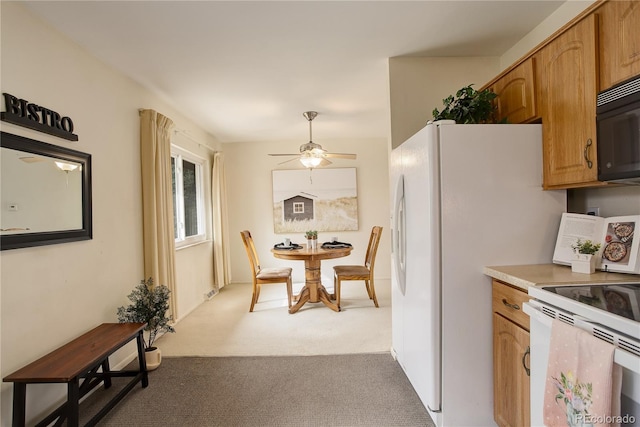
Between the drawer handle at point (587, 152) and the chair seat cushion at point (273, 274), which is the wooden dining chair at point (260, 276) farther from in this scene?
the drawer handle at point (587, 152)

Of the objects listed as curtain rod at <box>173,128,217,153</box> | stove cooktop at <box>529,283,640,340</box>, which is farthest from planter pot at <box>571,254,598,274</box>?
curtain rod at <box>173,128,217,153</box>

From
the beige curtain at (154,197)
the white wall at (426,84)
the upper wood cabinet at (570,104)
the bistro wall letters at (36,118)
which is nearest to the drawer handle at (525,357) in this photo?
the upper wood cabinet at (570,104)

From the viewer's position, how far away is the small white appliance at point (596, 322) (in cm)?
91

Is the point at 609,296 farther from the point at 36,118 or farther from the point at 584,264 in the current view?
the point at 36,118

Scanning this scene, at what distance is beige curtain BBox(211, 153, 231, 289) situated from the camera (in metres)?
4.94

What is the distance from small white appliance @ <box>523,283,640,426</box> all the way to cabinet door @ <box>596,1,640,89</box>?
35.1 inches

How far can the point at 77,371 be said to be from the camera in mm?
1634

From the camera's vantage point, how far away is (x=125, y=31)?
6.91 ft

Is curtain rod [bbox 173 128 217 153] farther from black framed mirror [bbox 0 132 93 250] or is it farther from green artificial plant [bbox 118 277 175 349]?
green artificial plant [bbox 118 277 175 349]

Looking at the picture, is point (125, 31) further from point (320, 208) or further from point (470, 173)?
point (320, 208)

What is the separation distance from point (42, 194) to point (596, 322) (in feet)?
9.01

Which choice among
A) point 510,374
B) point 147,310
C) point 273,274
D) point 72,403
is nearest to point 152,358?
point 147,310

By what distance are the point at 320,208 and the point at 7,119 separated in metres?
4.20

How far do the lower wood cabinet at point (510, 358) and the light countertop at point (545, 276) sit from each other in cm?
6
